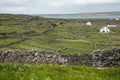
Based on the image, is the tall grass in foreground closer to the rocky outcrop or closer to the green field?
the rocky outcrop

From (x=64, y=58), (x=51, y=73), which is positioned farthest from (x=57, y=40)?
(x=51, y=73)

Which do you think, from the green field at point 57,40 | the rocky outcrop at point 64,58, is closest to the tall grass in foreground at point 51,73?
the rocky outcrop at point 64,58

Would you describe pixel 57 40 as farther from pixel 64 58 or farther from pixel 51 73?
pixel 51 73

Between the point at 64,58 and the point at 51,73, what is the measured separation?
1119 centimetres

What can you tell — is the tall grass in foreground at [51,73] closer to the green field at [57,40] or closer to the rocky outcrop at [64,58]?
the rocky outcrop at [64,58]

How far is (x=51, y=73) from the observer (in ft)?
38.8

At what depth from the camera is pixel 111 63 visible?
20.0 m

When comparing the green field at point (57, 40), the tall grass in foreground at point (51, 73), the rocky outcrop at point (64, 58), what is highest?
the tall grass in foreground at point (51, 73)

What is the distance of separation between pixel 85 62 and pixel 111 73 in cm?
938

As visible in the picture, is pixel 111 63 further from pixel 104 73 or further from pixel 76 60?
pixel 104 73

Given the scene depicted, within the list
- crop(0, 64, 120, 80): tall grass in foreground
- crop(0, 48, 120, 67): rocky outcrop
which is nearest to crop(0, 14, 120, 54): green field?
crop(0, 48, 120, 67): rocky outcrop

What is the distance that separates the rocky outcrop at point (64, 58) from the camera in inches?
789

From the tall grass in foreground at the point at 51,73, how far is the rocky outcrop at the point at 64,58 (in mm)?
6641

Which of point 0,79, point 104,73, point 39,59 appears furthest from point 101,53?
point 0,79
